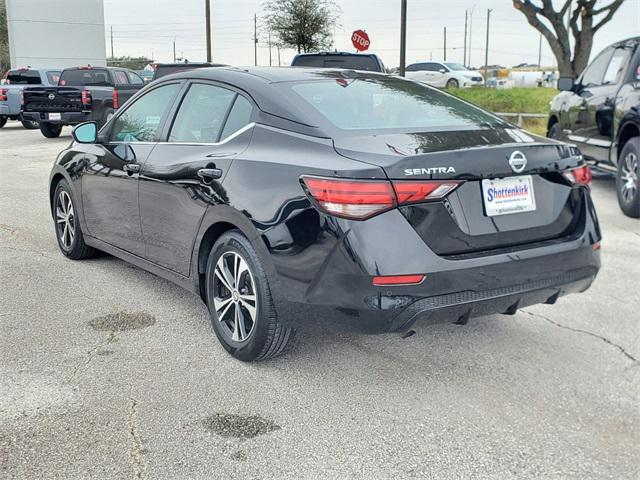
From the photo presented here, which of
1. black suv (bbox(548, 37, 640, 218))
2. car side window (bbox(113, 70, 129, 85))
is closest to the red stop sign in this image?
car side window (bbox(113, 70, 129, 85))

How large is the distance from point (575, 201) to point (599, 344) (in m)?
0.97

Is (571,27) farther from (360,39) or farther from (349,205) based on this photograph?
(349,205)

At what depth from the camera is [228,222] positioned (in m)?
3.75

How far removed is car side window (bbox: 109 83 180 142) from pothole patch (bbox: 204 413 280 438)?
2.18 m

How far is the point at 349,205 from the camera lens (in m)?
3.12

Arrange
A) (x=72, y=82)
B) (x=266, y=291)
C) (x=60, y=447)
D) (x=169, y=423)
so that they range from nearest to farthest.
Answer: (x=60, y=447), (x=169, y=423), (x=266, y=291), (x=72, y=82)

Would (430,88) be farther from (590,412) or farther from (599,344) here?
(590,412)

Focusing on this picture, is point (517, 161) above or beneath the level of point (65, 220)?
above

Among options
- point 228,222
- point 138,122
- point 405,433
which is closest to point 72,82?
point 138,122

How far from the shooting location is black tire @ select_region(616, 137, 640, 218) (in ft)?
24.3

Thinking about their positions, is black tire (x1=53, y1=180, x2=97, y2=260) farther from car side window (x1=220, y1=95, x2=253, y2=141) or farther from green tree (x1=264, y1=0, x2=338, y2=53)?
green tree (x1=264, y1=0, x2=338, y2=53)

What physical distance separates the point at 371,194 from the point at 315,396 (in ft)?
3.49

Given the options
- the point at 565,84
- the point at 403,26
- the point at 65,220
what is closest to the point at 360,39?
the point at 403,26

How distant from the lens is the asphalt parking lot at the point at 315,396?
9.34 ft
